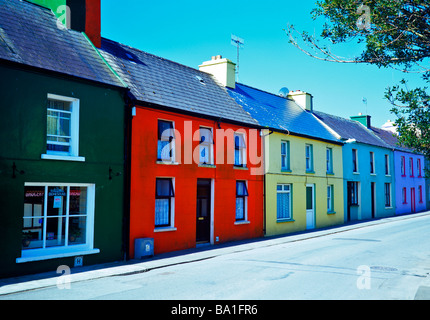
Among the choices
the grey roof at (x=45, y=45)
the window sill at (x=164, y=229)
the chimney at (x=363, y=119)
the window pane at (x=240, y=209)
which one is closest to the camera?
the grey roof at (x=45, y=45)

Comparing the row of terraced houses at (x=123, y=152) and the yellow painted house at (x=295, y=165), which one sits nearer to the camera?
the row of terraced houses at (x=123, y=152)

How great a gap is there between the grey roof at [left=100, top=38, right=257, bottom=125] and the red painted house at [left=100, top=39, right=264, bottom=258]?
6cm

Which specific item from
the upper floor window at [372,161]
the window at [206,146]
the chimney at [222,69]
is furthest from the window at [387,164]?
the window at [206,146]

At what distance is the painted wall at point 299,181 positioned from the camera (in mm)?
21406

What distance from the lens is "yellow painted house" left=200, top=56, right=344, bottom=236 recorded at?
21672mm

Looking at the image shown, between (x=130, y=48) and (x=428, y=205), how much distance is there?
4002cm

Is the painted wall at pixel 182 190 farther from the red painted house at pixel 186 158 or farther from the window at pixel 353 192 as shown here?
the window at pixel 353 192

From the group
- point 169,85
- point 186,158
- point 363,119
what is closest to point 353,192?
point 363,119

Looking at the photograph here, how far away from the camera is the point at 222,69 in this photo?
75.2 feet

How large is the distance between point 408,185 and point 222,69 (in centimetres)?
2662

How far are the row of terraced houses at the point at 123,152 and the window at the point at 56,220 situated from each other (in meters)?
0.03

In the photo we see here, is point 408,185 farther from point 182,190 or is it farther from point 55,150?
point 55,150

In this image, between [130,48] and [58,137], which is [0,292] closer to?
[58,137]

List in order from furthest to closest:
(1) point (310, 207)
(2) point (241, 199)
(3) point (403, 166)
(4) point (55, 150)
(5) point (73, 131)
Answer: (3) point (403, 166)
(1) point (310, 207)
(2) point (241, 199)
(5) point (73, 131)
(4) point (55, 150)
